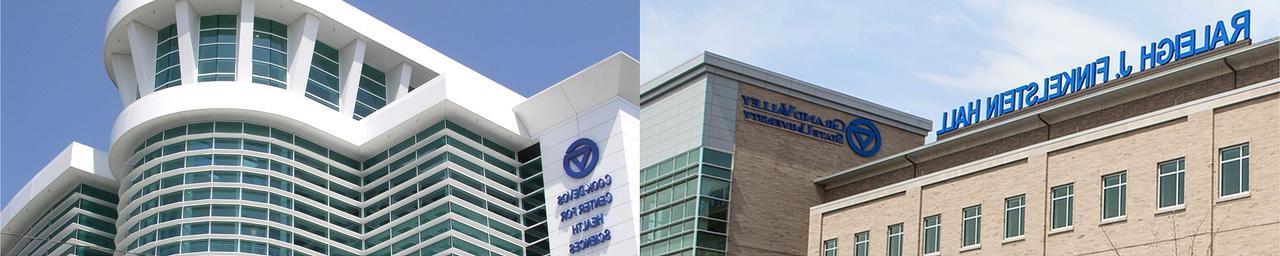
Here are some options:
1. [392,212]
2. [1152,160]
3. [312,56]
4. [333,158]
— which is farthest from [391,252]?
[1152,160]

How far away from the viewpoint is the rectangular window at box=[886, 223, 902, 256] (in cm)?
3908

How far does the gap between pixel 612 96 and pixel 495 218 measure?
6307 mm

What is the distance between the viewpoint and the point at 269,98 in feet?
187

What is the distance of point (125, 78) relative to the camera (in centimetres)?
6350

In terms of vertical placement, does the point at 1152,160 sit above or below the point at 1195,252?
above

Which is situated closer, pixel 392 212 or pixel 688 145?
pixel 688 145

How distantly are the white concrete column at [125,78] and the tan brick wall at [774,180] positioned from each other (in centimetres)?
3134

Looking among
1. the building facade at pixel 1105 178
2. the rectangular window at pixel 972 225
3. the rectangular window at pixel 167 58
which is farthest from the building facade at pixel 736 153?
the rectangular window at pixel 167 58

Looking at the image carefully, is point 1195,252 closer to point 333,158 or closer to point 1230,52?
point 1230,52

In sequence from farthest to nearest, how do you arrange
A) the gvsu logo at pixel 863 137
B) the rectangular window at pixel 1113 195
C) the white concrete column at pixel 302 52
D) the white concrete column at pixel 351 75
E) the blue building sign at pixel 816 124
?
the white concrete column at pixel 351 75
the white concrete column at pixel 302 52
the gvsu logo at pixel 863 137
the blue building sign at pixel 816 124
the rectangular window at pixel 1113 195

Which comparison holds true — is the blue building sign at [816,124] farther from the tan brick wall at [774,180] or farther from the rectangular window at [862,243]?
the rectangular window at [862,243]

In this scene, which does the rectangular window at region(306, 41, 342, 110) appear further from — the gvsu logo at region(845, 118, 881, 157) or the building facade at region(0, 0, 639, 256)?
the gvsu logo at region(845, 118, 881, 157)

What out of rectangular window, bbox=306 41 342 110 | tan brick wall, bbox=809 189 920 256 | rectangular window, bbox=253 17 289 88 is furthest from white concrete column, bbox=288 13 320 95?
tan brick wall, bbox=809 189 920 256

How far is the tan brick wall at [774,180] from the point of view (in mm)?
43156
